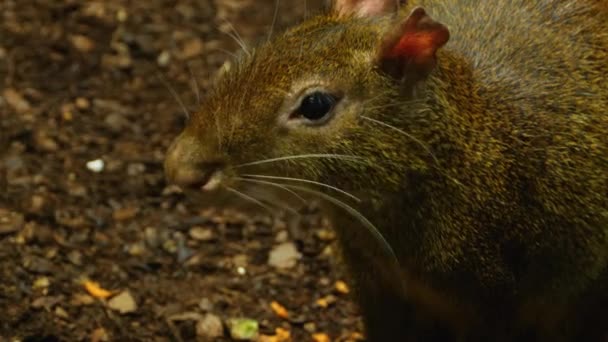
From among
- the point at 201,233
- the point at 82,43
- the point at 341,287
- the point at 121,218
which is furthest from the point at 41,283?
the point at 82,43

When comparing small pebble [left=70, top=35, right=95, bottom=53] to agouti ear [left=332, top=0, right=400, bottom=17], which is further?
small pebble [left=70, top=35, right=95, bottom=53]

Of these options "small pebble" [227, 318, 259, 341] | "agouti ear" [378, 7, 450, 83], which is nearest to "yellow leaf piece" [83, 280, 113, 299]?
"small pebble" [227, 318, 259, 341]

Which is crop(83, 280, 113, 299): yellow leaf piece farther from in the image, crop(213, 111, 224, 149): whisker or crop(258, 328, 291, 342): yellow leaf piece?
crop(213, 111, 224, 149): whisker

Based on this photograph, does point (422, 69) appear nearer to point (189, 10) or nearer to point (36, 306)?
point (36, 306)

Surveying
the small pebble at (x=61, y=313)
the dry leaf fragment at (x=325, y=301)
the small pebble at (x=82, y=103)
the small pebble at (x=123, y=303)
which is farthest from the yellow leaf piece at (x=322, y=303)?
the small pebble at (x=82, y=103)

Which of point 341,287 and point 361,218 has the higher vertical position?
point 341,287

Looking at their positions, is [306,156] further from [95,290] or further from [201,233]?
[201,233]
